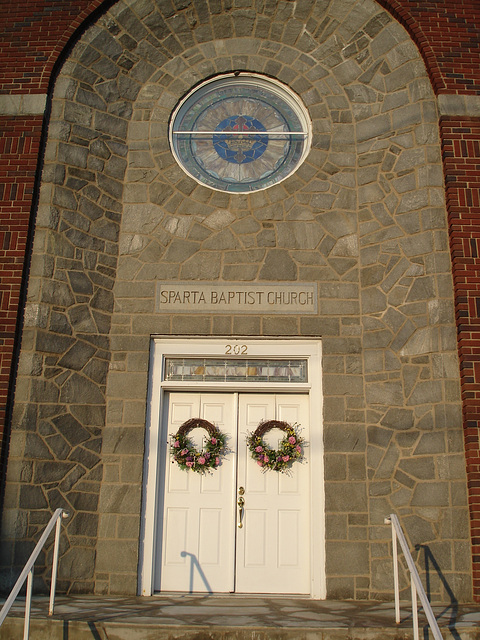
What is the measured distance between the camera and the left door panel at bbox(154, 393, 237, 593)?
7.27 metres

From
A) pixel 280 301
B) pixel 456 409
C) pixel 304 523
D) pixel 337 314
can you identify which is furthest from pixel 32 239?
pixel 456 409

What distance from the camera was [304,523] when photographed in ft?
24.3

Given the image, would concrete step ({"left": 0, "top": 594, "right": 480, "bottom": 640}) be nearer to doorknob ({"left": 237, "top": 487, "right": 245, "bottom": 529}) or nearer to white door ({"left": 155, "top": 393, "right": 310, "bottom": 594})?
white door ({"left": 155, "top": 393, "right": 310, "bottom": 594})

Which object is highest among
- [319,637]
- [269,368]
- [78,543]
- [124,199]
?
[124,199]

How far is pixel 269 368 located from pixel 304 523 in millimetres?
1699

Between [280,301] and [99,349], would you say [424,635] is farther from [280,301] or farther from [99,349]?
[99,349]

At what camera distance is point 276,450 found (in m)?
7.56

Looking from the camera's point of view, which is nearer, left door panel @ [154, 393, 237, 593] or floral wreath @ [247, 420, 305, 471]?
left door panel @ [154, 393, 237, 593]

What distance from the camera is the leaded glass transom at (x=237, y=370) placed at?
7730mm

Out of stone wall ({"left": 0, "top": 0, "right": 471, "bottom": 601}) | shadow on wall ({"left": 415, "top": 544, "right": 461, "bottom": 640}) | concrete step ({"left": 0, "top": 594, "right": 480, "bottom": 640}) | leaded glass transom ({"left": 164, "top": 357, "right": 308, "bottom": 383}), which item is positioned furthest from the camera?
leaded glass transom ({"left": 164, "top": 357, "right": 308, "bottom": 383})

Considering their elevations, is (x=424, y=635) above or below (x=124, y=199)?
below

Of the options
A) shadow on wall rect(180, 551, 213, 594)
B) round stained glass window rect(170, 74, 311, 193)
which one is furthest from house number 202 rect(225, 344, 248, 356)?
shadow on wall rect(180, 551, 213, 594)

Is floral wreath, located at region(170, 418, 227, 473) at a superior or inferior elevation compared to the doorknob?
superior

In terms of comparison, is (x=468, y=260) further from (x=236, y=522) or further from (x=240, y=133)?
(x=236, y=522)
